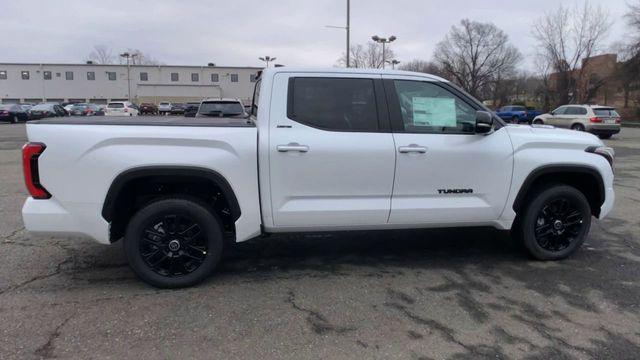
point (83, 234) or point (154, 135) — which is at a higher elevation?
point (154, 135)

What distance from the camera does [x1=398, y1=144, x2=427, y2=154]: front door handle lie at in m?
4.43

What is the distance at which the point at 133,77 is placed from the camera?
8656cm

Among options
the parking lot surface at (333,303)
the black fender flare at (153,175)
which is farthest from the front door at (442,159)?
the black fender flare at (153,175)

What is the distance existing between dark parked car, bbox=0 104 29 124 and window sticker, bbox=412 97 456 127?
4126 cm

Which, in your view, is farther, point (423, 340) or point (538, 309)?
point (538, 309)

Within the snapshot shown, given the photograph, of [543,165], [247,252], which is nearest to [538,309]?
[543,165]

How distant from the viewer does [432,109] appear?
4.68 m

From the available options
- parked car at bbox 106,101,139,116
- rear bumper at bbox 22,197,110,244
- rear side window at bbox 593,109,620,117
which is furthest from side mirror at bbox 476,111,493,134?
parked car at bbox 106,101,139,116

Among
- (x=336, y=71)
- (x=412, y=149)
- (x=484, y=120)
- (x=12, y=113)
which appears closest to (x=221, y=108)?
(x=336, y=71)

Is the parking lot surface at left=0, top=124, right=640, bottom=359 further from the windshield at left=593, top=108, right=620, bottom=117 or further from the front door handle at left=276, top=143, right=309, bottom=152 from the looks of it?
the windshield at left=593, top=108, right=620, bottom=117

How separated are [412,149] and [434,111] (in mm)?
506

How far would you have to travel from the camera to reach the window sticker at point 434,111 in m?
4.62

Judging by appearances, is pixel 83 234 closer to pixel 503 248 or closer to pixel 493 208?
pixel 493 208

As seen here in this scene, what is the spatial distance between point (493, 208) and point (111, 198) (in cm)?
347
